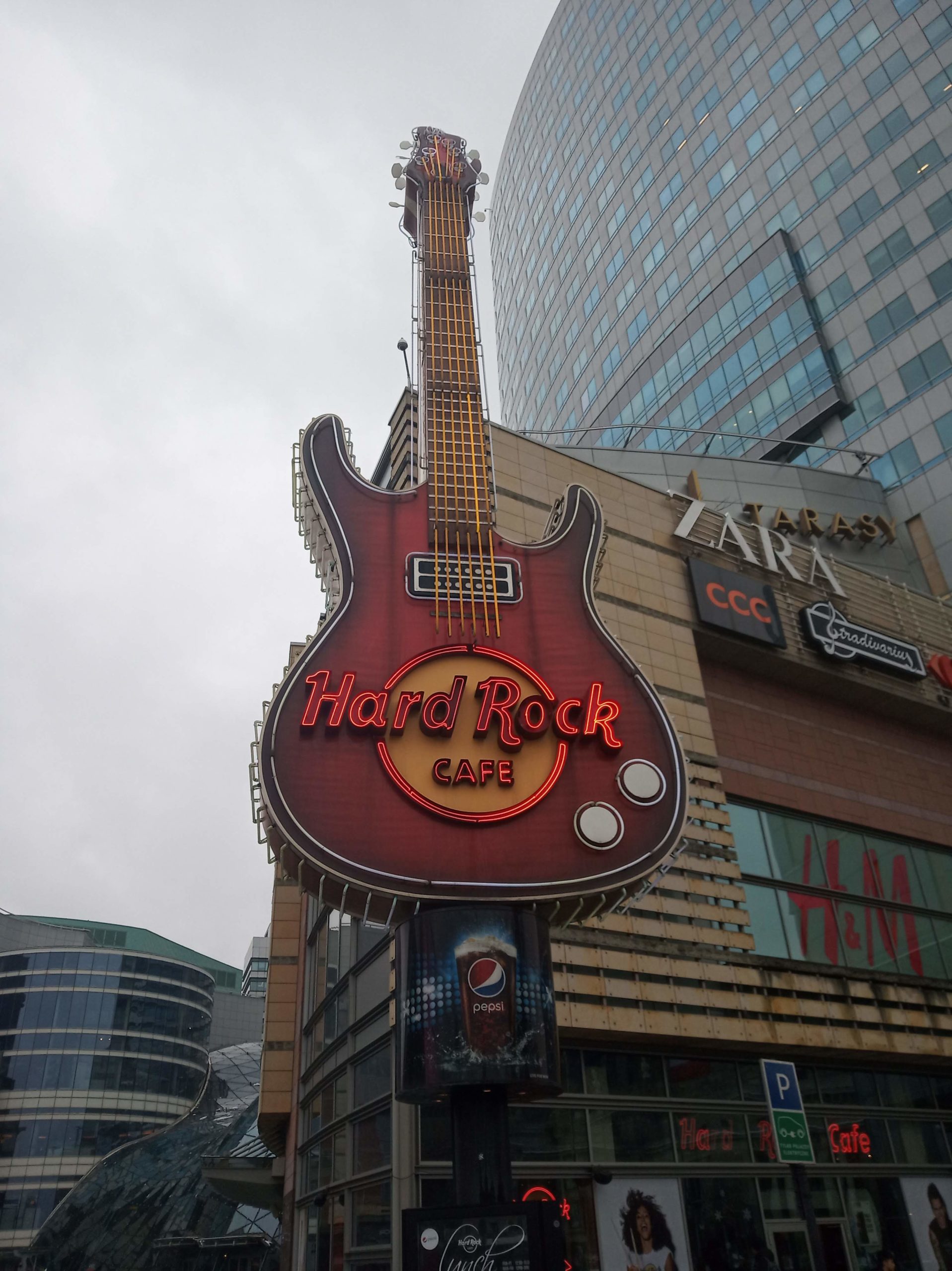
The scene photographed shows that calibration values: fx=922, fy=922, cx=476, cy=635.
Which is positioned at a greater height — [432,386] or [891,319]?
[891,319]

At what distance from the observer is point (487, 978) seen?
12.3 metres

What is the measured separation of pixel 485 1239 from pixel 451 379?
49.8ft

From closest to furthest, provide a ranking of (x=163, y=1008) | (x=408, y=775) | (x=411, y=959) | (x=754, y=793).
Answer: (x=411, y=959), (x=408, y=775), (x=754, y=793), (x=163, y=1008)

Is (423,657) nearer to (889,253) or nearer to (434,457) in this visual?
(434,457)

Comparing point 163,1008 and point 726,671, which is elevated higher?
point 163,1008

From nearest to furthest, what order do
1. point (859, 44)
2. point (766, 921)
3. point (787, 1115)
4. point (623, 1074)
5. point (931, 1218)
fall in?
1. point (787, 1115)
2. point (623, 1074)
3. point (931, 1218)
4. point (766, 921)
5. point (859, 44)

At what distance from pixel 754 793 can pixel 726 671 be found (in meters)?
3.85

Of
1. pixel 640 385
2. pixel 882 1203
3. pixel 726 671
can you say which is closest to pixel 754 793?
pixel 726 671

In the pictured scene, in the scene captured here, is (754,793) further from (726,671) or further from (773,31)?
(773,31)

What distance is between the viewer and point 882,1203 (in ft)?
63.9

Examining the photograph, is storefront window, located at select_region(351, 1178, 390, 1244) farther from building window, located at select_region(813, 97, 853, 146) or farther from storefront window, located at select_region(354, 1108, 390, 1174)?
building window, located at select_region(813, 97, 853, 146)

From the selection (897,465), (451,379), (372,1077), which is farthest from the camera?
(897,465)

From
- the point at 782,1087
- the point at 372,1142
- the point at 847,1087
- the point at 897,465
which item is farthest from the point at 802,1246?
the point at 897,465

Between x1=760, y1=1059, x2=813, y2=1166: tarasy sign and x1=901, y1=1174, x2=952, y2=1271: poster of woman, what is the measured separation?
12.6 metres
